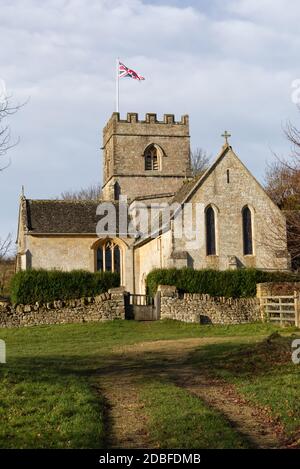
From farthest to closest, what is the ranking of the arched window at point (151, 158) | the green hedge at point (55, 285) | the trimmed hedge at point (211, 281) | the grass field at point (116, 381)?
the arched window at point (151, 158), the trimmed hedge at point (211, 281), the green hedge at point (55, 285), the grass field at point (116, 381)

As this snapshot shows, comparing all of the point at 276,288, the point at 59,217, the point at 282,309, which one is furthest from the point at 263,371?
the point at 59,217

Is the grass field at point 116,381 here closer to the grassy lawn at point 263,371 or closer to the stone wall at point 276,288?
the grassy lawn at point 263,371

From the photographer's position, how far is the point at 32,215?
4631cm

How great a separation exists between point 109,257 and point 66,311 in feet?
45.7

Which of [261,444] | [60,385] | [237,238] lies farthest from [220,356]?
[237,238]

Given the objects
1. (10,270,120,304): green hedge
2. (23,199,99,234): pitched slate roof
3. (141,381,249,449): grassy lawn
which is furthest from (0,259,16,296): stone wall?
(141,381,249,449): grassy lawn

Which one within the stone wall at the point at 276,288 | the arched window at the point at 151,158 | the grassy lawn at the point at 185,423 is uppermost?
the arched window at the point at 151,158

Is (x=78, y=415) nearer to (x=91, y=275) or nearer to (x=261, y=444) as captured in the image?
(x=261, y=444)

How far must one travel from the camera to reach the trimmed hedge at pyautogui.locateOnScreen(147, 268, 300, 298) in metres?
36.2

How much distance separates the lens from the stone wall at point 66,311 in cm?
3284

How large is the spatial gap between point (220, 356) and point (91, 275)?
734 inches

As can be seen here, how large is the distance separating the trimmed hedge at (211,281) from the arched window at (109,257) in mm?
9961

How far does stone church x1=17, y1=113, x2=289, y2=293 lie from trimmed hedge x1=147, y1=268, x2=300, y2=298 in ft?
7.46

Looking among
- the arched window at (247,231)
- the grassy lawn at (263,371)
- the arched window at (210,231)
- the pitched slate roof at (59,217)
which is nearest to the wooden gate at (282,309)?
the grassy lawn at (263,371)
